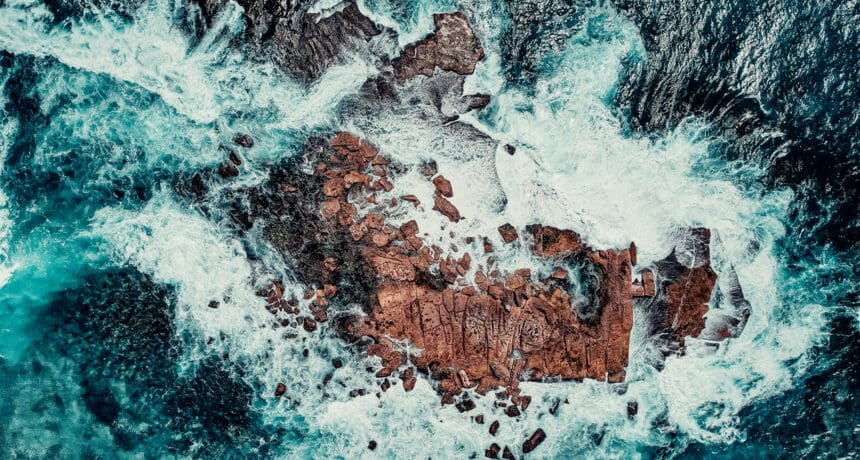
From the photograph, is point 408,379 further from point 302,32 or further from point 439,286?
point 302,32

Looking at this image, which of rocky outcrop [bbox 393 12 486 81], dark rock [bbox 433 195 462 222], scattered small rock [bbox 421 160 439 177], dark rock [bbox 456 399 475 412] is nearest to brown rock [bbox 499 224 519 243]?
dark rock [bbox 433 195 462 222]

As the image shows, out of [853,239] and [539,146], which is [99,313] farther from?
[853,239]

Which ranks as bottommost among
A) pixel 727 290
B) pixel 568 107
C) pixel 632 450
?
pixel 632 450

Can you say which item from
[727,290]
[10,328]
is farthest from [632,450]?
[10,328]

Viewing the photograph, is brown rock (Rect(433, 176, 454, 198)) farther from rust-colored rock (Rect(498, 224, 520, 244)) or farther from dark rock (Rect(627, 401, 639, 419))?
dark rock (Rect(627, 401, 639, 419))

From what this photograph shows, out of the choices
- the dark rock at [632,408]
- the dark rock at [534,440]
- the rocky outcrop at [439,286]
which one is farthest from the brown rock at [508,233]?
the dark rock at [632,408]

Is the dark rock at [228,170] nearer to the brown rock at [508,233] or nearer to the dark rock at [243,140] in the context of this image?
the dark rock at [243,140]
